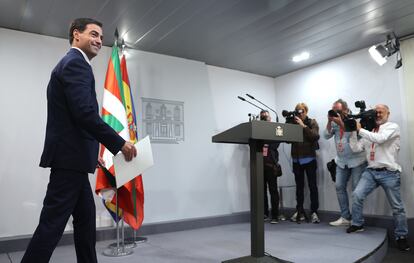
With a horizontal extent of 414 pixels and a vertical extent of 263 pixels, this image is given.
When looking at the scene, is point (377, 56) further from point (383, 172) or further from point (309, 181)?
point (309, 181)

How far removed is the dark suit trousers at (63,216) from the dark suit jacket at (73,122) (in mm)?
61

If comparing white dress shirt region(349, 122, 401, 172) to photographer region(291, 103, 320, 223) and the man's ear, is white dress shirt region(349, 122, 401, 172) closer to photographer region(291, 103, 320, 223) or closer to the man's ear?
photographer region(291, 103, 320, 223)

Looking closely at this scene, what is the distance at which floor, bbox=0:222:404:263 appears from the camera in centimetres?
247

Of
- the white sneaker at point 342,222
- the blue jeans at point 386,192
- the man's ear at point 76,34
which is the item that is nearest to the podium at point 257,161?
the man's ear at point 76,34

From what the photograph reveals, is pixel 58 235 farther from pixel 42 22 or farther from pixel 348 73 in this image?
pixel 348 73

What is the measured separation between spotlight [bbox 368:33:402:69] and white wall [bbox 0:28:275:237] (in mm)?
1774

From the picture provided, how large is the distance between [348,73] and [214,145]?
193 centimetres

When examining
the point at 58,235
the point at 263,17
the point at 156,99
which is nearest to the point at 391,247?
the point at 263,17

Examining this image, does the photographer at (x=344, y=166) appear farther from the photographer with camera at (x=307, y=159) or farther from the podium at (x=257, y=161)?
the podium at (x=257, y=161)

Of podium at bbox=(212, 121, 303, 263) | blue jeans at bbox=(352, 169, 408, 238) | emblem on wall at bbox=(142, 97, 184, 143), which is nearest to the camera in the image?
podium at bbox=(212, 121, 303, 263)

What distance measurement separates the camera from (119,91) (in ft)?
9.77

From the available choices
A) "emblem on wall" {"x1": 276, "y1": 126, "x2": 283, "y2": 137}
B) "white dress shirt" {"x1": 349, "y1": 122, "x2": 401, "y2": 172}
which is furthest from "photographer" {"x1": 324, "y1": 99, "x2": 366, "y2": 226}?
"emblem on wall" {"x1": 276, "y1": 126, "x2": 283, "y2": 137}

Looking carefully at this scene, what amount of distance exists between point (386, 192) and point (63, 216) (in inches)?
115

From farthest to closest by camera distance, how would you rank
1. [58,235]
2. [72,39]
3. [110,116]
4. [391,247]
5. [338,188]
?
[338,188], [391,247], [110,116], [72,39], [58,235]
